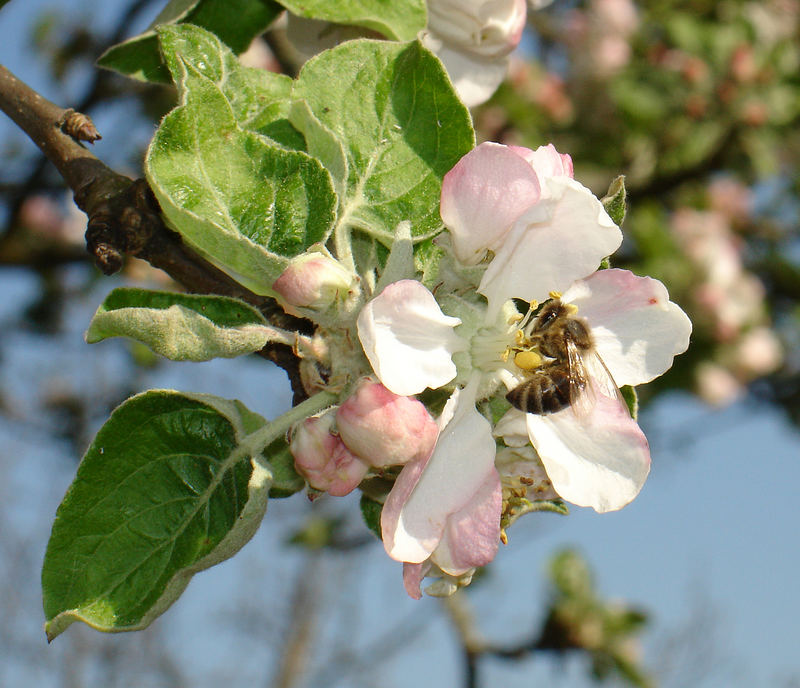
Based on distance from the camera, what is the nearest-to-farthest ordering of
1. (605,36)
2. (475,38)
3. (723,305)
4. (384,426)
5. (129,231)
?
(384,426) → (129,231) → (475,38) → (723,305) → (605,36)

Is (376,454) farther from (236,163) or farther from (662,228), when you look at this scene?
(662,228)

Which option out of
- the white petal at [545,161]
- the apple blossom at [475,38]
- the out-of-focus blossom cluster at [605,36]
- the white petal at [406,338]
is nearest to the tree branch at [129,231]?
the white petal at [406,338]

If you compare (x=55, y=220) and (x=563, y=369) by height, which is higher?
(x=563, y=369)

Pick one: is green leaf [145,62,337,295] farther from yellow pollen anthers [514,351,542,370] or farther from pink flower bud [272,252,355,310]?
yellow pollen anthers [514,351,542,370]

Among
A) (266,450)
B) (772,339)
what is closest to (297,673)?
(772,339)

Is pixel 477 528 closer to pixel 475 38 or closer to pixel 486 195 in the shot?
pixel 486 195

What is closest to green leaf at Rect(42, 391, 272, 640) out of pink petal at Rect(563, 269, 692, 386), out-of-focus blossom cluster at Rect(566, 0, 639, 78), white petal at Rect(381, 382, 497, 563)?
white petal at Rect(381, 382, 497, 563)

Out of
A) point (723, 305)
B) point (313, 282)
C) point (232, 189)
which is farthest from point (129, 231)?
point (723, 305)
